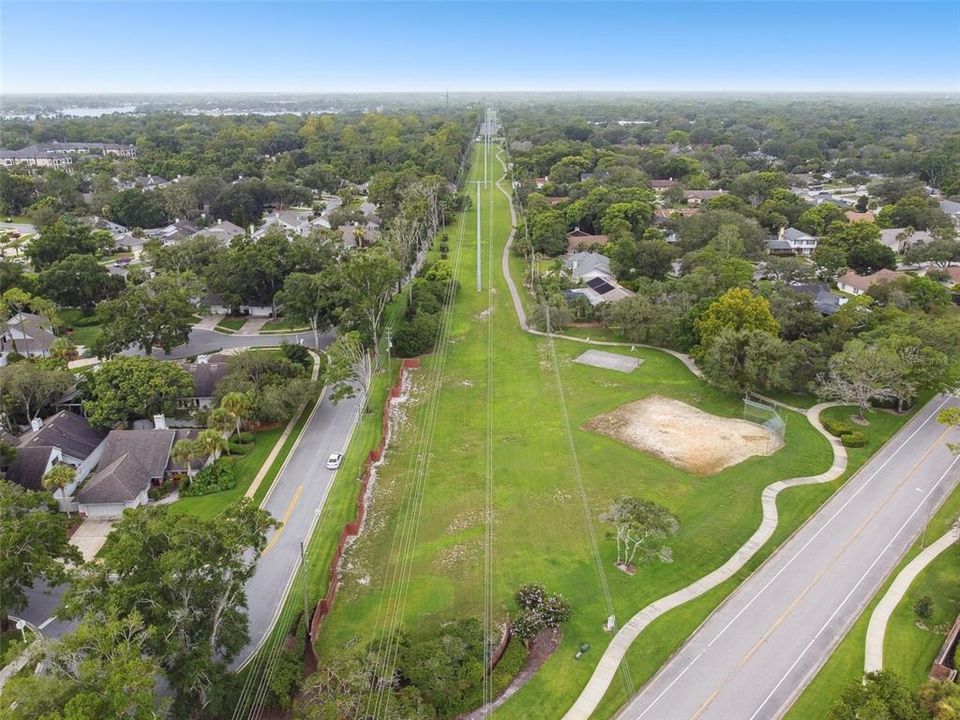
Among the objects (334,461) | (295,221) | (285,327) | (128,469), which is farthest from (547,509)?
(295,221)

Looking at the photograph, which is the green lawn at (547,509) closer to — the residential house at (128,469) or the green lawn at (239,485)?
the green lawn at (239,485)

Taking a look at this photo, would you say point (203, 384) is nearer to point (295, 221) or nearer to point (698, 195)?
point (295, 221)

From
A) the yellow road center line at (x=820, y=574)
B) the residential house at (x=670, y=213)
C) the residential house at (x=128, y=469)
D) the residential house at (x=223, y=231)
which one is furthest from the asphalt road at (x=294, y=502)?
the residential house at (x=670, y=213)

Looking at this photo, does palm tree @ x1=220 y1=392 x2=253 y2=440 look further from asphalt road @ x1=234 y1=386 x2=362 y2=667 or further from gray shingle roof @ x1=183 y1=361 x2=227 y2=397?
gray shingle roof @ x1=183 y1=361 x2=227 y2=397

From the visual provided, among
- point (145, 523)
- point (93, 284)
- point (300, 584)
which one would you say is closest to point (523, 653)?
point (300, 584)

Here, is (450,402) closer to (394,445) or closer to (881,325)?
(394,445)
